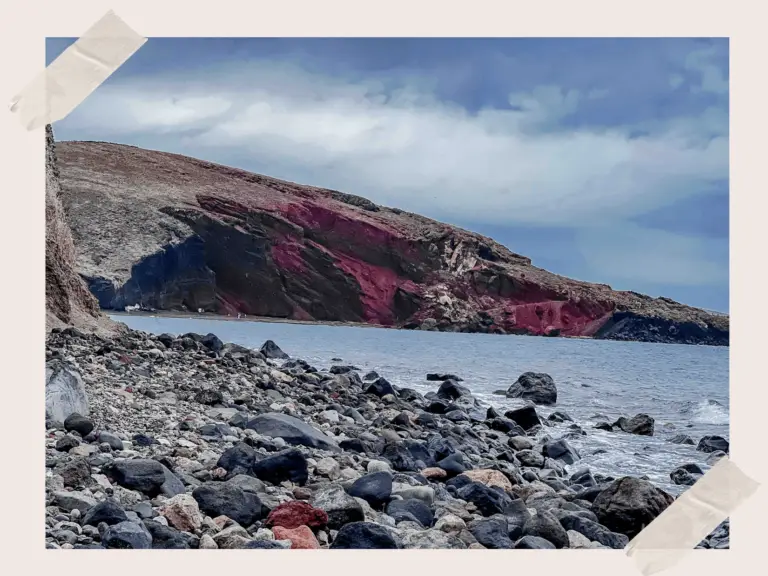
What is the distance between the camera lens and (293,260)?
4.66 metres

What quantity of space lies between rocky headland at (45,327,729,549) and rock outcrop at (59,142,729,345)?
502 millimetres

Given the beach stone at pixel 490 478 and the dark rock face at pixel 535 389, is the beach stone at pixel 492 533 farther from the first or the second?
the dark rock face at pixel 535 389

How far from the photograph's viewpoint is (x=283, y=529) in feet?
8.67

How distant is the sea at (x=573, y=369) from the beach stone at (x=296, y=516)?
187 cm

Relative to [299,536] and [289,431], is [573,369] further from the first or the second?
[299,536]

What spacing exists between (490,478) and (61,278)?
2939mm

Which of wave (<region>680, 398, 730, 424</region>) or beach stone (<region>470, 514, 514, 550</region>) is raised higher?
wave (<region>680, 398, 730, 424</region>)

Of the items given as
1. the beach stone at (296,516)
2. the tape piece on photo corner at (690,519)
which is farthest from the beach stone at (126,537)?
the tape piece on photo corner at (690,519)

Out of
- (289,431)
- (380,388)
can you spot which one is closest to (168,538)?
(289,431)

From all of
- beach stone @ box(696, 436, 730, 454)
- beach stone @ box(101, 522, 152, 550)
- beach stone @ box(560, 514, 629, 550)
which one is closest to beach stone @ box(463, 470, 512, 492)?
beach stone @ box(560, 514, 629, 550)

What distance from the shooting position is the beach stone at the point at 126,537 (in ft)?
7.98

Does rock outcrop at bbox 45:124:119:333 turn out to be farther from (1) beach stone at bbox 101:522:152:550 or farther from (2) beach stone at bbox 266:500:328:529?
(2) beach stone at bbox 266:500:328:529

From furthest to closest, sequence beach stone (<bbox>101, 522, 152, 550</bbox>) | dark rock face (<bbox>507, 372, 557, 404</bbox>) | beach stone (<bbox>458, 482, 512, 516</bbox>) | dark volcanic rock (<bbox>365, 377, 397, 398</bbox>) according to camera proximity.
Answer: dark volcanic rock (<bbox>365, 377, 397, 398</bbox>)
dark rock face (<bbox>507, 372, 557, 404</bbox>)
beach stone (<bbox>458, 482, 512, 516</bbox>)
beach stone (<bbox>101, 522, 152, 550</bbox>)

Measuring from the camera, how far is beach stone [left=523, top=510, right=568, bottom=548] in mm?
2762
